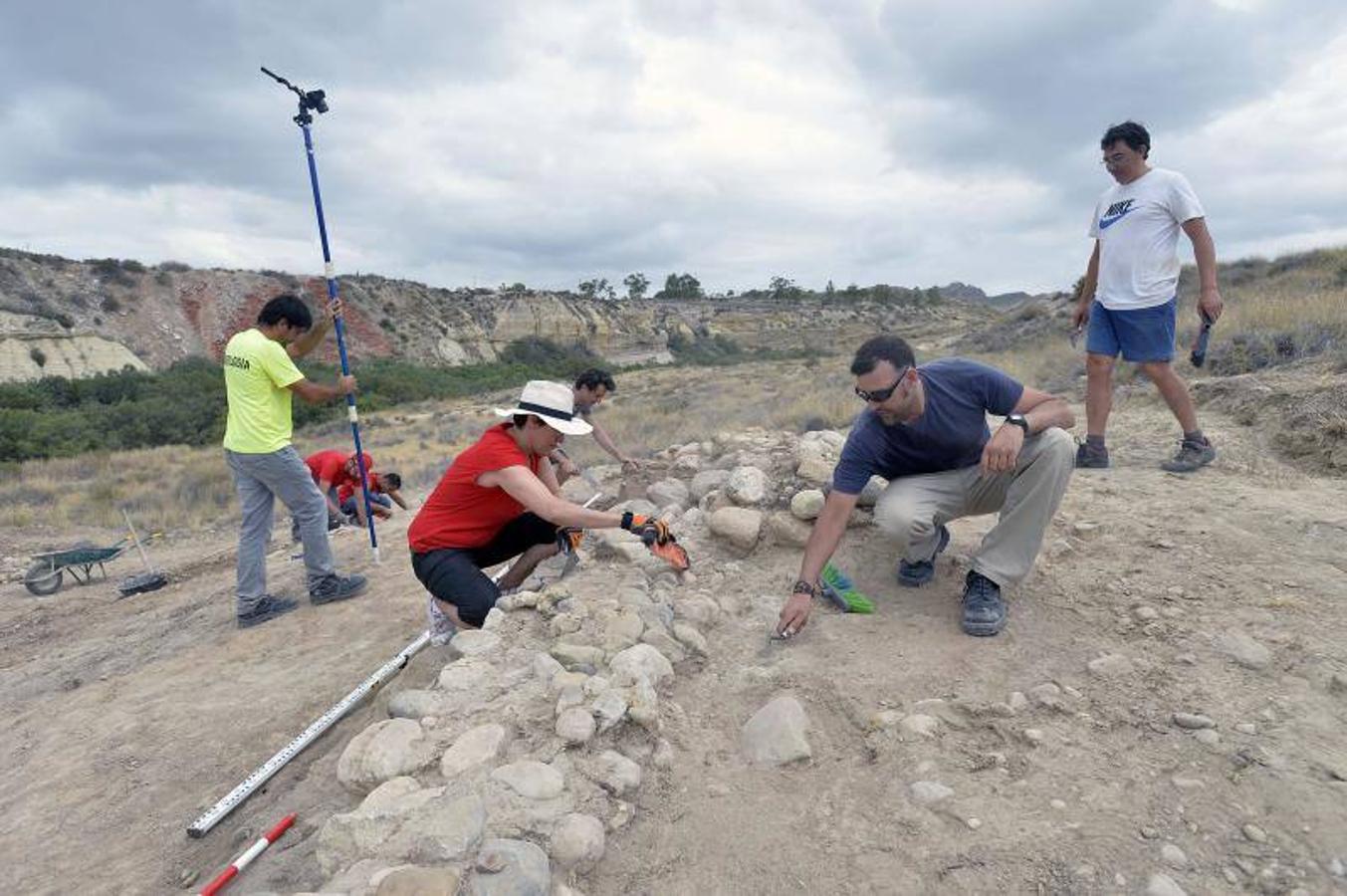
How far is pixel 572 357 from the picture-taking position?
42.4 meters

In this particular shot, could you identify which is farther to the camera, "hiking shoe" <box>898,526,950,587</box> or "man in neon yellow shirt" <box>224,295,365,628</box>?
"man in neon yellow shirt" <box>224,295,365,628</box>

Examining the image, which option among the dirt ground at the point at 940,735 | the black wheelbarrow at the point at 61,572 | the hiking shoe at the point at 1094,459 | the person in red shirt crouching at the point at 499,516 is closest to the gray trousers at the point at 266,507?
the dirt ground at the point at 940,735

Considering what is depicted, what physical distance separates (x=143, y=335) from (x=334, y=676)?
37.1 meters

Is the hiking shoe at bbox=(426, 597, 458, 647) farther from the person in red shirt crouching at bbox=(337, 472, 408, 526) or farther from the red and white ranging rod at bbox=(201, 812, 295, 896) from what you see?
the person in red shirt crouching at bbox=(337, 472, 408, 526)

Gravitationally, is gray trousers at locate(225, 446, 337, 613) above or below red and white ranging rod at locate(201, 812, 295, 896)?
above

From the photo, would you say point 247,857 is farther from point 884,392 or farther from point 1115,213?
point 1115,213

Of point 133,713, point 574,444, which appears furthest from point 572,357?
point 133,713

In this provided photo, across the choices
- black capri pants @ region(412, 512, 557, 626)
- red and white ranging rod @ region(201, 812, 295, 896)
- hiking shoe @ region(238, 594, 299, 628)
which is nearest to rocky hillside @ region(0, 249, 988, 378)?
hiking shoe @ region(238, 594, 299, 628)

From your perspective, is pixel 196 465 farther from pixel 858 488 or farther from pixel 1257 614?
pixel 1257 614

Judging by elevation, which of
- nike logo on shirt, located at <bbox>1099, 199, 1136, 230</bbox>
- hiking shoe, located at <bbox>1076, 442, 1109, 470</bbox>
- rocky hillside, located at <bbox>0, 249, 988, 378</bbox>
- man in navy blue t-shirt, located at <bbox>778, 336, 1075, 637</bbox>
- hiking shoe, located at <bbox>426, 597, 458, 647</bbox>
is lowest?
hiking shoe, located at <bbox>426, 597, 458, 647</bbox>

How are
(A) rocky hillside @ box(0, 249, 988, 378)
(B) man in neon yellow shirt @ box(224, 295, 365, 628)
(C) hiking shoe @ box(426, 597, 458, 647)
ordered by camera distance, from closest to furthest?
(C) hiking shoe @ box(426, 597, 458, 647), (B) man in neon yellow shirt @ box(224, 295, 365, 628), (A) rocky hillside @ box(0, 249, 988, 378)

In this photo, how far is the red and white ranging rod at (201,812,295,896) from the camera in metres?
2.19

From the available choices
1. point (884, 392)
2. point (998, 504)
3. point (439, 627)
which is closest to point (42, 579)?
point (439, 627)

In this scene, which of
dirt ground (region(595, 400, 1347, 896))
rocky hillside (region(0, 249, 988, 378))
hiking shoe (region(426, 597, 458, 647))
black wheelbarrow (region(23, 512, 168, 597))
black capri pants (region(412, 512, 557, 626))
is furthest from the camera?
rocky hillside (region(0, 249, 988, 378))
